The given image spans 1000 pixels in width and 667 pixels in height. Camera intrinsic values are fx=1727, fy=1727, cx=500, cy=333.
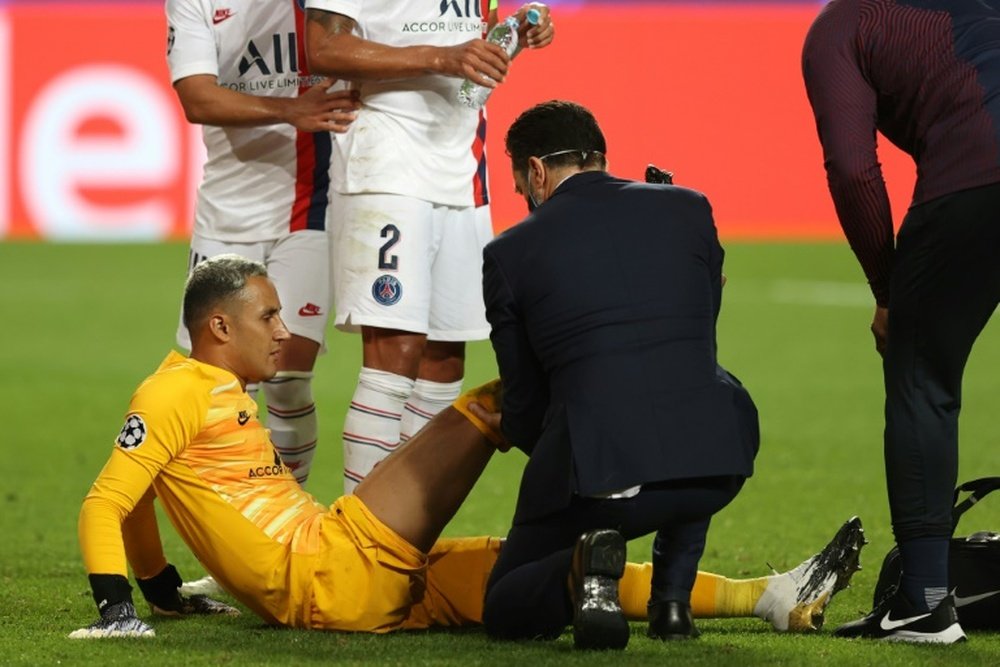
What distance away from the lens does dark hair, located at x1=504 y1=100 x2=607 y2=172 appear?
444cm

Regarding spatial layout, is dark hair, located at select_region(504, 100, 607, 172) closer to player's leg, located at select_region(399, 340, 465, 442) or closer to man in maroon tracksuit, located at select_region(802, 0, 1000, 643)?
man in maroon tracksuit, located at select_region(802, 0, 1000, 643)

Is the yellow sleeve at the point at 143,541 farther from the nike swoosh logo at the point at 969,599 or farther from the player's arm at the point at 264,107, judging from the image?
the nike swoosh logo at the point at 969,599

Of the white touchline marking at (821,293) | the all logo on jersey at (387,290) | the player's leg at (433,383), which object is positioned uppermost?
the all logo on jersey at (387,290)

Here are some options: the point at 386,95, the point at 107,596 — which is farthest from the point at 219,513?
the point at 386,95

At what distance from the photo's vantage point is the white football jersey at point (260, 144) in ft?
19.4

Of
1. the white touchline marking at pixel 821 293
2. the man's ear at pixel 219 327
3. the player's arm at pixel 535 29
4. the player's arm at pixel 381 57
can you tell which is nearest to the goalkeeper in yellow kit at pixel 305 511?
the man's ear at pixel 219 327

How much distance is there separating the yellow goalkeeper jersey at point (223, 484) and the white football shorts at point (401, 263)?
910 millimetres

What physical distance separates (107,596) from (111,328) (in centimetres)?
924

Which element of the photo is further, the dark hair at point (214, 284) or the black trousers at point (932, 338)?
the dark hair at point (214, 284)

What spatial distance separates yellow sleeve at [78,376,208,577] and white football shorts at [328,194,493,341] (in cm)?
108

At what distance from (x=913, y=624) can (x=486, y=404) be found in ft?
4.04

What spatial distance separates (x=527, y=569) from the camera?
427 cm

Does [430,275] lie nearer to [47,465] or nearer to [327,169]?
[327,169]

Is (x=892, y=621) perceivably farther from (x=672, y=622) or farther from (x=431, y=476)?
(x=431, y=476)
